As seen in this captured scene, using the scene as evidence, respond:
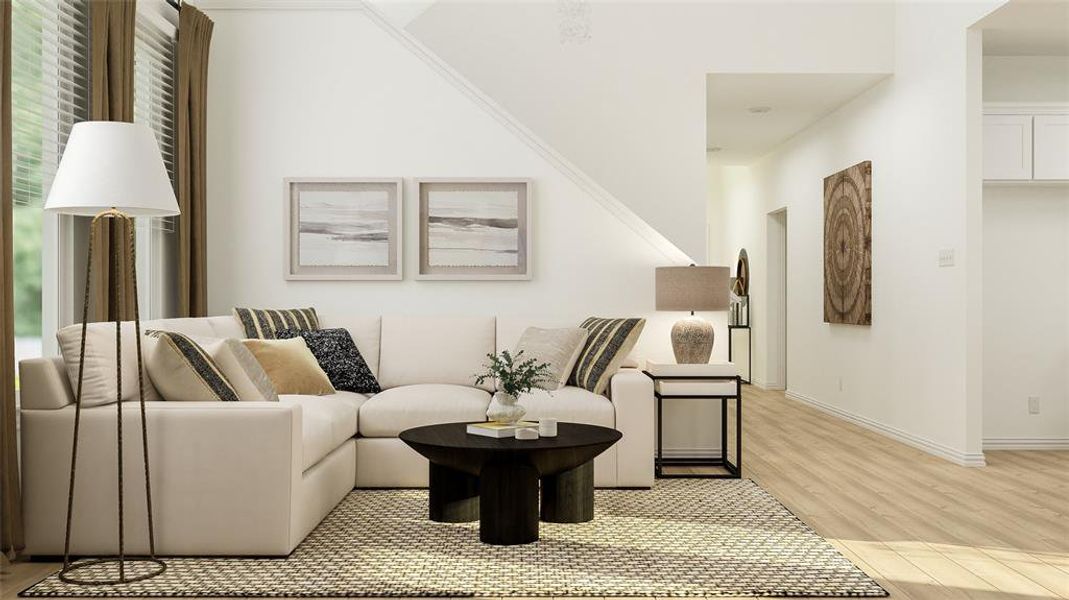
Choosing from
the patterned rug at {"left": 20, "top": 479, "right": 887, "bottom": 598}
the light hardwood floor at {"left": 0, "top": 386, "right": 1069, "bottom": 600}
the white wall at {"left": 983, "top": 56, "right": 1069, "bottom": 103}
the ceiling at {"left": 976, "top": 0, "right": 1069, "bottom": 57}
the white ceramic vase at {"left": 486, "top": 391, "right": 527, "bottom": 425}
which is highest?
the ceiling at {"left": 976, "top": 0, "right": 1069, "bottom": 57}

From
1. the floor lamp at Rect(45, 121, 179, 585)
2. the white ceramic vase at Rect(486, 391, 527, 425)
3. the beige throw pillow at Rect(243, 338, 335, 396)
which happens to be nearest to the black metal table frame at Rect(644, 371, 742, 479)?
the white ceramic vase at Rect(486, 391, 527, 425)

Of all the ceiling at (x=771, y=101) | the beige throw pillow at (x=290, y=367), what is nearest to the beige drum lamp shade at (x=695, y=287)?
the beige throw pillow at (x=290, y=367)

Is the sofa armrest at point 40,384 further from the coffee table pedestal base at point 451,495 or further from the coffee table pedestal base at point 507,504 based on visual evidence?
the coffee table pedestal base at point 507,504

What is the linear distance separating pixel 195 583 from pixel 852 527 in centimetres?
250

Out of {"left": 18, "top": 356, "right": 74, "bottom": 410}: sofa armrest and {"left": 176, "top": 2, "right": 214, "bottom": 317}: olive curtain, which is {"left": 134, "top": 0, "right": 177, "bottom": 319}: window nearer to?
{"left": 176, "top": 2, "right": 214, "bottom": 317}: olive curtain

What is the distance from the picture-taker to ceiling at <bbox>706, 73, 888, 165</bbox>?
652 centimetres

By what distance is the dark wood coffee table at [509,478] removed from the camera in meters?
3.41

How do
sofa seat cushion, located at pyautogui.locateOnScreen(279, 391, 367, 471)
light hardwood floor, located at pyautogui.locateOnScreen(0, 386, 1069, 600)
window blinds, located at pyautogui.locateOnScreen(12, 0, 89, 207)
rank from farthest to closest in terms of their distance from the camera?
window blinds, located at pyautogui.locateOnScreen(12, 0, 89, 207) → sofa seat cushion, located at pyautogui.locateOnScreen(279, 391, 367, 471) → light hardwood floor, located at pyautogui.locateOnScreen(0, 386, 1069, 600)

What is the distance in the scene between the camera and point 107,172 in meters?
3.01

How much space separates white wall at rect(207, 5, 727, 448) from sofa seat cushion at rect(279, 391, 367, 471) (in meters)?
1.18

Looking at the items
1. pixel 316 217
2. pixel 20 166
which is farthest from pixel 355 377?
pixel 20 166

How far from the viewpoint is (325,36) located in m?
5.55

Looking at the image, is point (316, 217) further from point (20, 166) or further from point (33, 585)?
point (33, 585)

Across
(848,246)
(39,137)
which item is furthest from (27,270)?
(848,246)
